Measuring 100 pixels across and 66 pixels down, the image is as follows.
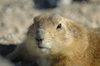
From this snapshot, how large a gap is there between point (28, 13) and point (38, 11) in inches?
22.2

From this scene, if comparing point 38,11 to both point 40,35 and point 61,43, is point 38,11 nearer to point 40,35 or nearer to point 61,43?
point 61,43

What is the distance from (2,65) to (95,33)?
2.16 m

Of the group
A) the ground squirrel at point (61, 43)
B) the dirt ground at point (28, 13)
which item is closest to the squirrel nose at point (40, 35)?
the ground squirrel at point (61, 43)

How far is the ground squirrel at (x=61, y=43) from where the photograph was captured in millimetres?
3150

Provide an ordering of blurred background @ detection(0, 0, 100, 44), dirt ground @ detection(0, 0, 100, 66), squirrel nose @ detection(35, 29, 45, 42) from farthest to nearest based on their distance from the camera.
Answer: blurred background @ detection(0, 0, 100, 44) < dirt ground @ detection(0, 0, 100, 66) < squirrel nose @ detection(35, 29, 45, 42)

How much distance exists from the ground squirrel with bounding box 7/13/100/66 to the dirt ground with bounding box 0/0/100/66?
298 centimetres

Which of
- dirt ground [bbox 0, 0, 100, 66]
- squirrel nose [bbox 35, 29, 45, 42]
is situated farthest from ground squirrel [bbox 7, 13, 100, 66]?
dirt ground [bbox 0, 0, 100, 66]

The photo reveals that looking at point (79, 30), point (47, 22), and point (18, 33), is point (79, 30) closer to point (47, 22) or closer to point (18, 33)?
point (47, 22)

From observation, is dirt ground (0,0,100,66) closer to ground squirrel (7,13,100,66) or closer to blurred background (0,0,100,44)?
blurred background (0,0,100,44)

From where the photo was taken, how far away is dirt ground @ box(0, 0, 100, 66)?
6932mm

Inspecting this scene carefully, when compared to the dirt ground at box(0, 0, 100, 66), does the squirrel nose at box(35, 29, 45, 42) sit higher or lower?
higher

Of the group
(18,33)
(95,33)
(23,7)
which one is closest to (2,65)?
(95,33)

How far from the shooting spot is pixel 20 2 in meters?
8.80

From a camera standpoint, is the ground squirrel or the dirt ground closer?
the ground squirrel
